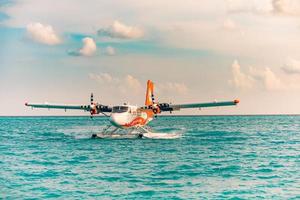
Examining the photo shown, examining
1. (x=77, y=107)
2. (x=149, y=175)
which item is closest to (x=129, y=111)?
(x=77, y=107)

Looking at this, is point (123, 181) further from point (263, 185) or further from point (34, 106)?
point (34, 106)

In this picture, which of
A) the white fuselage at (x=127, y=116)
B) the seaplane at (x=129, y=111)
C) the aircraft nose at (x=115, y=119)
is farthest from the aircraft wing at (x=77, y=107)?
the aircraft nose at (x=115, y=119)

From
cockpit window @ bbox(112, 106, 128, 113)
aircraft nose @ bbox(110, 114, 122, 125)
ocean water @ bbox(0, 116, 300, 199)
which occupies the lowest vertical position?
ocean water @ bbox(0, 116, 300, 199)

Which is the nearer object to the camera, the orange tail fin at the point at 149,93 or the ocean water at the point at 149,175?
the ocean water at the point at 149,175

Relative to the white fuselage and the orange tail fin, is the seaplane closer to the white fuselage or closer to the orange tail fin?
the white fuselage

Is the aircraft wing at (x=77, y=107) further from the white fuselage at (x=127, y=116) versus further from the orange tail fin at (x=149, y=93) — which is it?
the orange tail fin at (x=149, y=93)

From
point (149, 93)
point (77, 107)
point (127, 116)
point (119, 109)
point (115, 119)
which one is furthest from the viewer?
point (149, 93)

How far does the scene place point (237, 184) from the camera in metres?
20.3

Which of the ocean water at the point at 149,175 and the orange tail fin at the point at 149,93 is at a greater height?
the orange tail fin at the point at 149,93

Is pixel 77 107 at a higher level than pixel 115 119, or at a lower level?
higher

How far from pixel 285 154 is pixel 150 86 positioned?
30578mm

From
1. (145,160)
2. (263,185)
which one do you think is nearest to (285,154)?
(145,160)

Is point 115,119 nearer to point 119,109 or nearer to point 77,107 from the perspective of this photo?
point 119,109

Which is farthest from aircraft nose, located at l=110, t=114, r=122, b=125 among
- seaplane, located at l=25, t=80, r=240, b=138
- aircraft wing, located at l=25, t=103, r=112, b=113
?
aircraft wing, located at l=25, t=103, r=112, b=113
